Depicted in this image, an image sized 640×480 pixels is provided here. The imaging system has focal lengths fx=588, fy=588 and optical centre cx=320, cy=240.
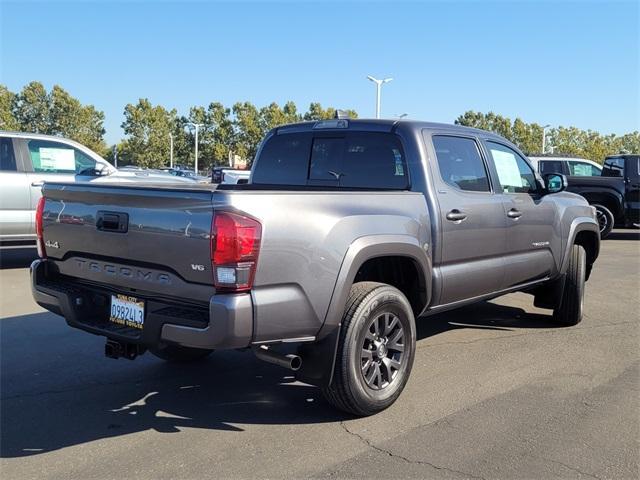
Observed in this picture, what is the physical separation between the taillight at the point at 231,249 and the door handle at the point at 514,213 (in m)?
2.90

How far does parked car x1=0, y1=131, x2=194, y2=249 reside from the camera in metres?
8.88

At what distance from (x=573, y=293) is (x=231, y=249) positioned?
14.5 feet

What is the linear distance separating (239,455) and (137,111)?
65.3 meters

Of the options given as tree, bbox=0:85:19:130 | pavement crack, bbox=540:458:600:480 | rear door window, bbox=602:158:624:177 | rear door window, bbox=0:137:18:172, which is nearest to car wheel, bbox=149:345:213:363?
pavement crack, bbox=540:458:600:480

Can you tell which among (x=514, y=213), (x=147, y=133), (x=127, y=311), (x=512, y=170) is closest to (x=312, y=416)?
(x=127, y=311)

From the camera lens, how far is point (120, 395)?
4.21m

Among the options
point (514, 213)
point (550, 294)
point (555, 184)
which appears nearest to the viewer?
point (514, 213)

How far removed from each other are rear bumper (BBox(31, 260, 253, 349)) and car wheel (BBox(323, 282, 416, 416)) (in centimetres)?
73

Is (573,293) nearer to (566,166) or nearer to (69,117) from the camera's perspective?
(566,166)

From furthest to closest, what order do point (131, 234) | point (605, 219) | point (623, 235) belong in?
point (623, 235) < point (605, 219) < point (131, 234)

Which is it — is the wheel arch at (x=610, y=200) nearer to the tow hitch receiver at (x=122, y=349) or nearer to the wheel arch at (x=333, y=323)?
the wheel arch at (x=333, y=323)

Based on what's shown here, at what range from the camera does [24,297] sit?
7309 millimetres

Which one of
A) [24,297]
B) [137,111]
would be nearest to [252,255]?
[24,297]

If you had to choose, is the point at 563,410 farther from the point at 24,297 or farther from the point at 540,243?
the point at 24,297
